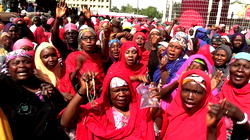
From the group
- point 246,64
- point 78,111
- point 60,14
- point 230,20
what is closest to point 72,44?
point 60,14

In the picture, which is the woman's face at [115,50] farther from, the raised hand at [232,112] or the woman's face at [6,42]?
the raised hand at [232,112]

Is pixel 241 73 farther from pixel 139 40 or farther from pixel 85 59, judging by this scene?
pixel 139 40

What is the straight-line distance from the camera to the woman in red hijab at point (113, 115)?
99.2 inches

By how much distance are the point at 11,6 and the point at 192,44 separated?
42.1 ft

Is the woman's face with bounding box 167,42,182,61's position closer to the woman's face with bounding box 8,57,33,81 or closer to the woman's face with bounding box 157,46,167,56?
the woman's face with bounding box 157,46,167,56

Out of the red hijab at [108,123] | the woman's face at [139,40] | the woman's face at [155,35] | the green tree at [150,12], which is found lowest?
the red hijab at [108,123]

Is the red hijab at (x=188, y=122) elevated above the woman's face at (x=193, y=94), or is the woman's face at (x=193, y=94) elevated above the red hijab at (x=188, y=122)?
the woman's face at (x=193, y=94)

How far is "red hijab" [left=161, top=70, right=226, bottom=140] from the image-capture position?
250 centimetres

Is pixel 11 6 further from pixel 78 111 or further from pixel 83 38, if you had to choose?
pixel 78 111

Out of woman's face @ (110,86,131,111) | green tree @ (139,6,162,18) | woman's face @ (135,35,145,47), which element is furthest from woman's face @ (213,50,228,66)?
green tree @ (139,6,162,18)

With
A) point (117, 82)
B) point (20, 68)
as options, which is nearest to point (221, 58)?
point (117, 82)

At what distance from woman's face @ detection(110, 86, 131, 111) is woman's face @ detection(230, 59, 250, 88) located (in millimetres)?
1308

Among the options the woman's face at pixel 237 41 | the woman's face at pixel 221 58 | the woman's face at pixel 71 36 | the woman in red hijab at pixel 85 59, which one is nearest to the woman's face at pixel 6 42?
the woman's face at pixel 71 36

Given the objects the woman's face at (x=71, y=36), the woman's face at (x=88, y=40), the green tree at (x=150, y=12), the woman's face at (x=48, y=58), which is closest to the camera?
the woman's face at (x=48, y=58)
